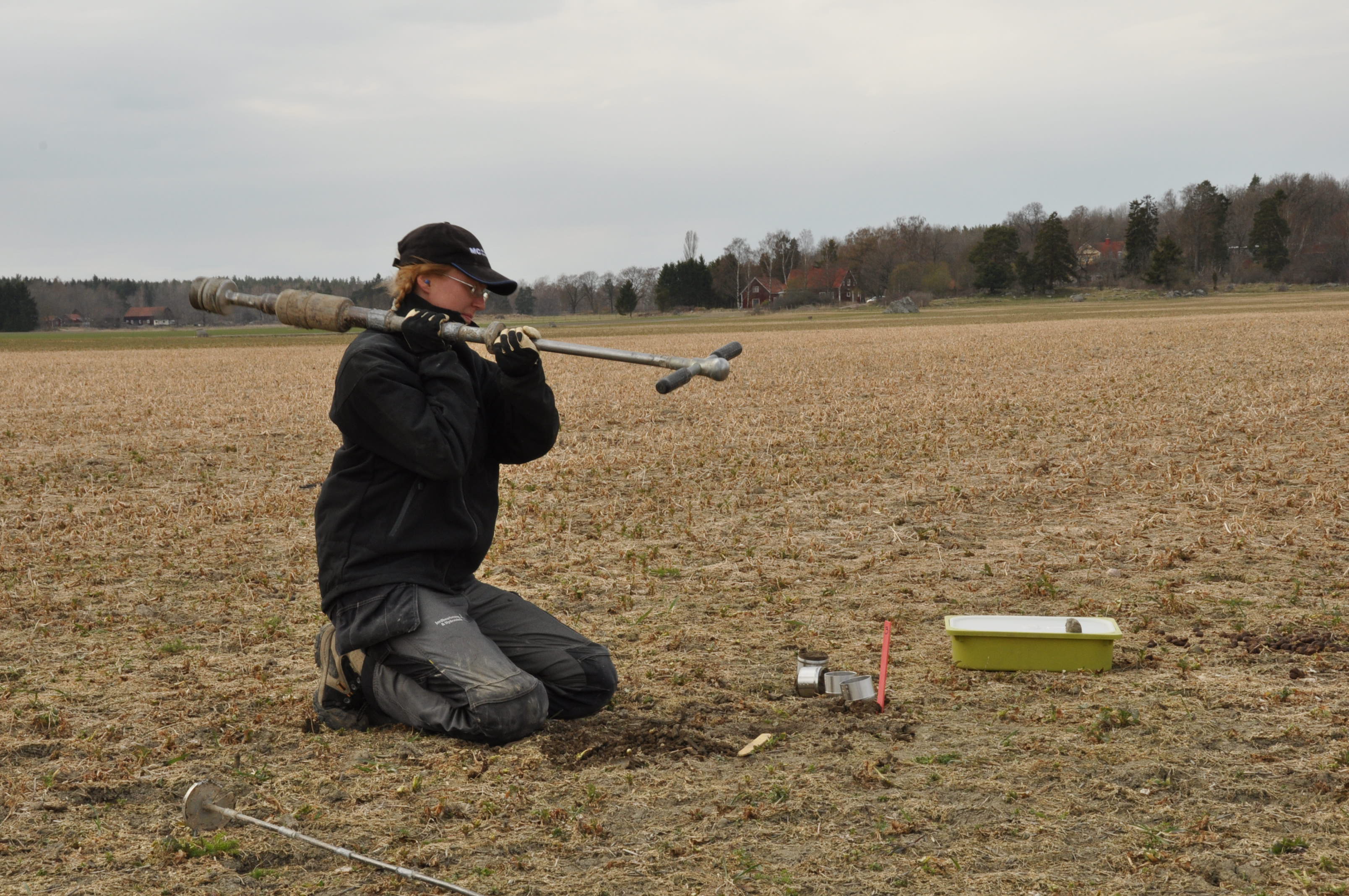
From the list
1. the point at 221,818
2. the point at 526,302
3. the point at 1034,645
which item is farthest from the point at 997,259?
the point at 221,818

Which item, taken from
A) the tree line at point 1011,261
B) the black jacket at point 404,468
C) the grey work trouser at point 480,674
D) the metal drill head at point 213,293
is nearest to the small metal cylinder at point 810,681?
the grey work trouser at point 480,674

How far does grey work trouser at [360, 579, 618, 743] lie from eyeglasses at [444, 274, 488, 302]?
4.64ft

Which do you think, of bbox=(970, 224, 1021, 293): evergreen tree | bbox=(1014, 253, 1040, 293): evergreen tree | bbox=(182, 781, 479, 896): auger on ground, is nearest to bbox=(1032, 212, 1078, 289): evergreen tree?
bbox=(1014, 253, 1040, 293): evergreen tree

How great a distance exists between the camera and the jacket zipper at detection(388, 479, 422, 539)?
490 centimetres

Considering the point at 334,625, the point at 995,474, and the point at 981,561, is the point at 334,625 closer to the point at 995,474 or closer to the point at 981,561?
the point at 981,561

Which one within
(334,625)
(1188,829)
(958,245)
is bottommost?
(1188,829)

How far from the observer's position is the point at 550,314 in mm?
144250

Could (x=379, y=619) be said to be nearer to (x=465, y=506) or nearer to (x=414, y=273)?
(x=465, y=506)

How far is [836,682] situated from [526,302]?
142m

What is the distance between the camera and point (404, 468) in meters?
4.95

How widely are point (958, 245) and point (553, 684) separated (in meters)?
132

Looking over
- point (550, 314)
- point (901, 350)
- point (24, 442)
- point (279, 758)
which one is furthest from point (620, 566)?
point (550, 314)

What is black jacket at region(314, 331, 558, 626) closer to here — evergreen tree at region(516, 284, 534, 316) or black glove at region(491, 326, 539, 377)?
black glove at region(491, 326, 539, 377)

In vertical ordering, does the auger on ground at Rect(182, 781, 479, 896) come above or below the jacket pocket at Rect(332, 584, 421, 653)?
below
